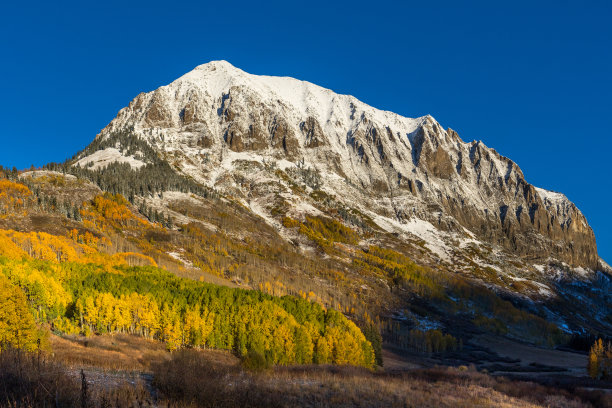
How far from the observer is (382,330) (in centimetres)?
16062

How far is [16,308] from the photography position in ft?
124

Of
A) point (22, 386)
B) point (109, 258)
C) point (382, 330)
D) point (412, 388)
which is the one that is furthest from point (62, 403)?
point (382, 330)

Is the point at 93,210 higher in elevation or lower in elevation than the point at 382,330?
higher

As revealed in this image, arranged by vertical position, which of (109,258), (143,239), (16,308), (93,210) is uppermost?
(93,210)

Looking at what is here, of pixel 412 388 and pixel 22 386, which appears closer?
pixel 22 386

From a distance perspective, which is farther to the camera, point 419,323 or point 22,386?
point 419,323

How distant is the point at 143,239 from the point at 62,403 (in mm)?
189129

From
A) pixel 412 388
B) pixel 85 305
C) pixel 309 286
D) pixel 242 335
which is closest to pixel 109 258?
pixel 85 305

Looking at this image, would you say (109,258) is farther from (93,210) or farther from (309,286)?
(309,286)

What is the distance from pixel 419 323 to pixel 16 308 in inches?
6709

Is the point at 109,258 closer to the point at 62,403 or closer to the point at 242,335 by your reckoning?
the point at 242,335

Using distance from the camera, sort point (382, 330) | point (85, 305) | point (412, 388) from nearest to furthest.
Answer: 1. point (412, 388)
2. point (85, 305)
3. point (382, 330)

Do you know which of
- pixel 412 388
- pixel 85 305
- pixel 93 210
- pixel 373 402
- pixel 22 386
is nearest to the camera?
pixel 22 386

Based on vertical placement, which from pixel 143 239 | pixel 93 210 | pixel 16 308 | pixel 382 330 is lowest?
pixel 382 330
